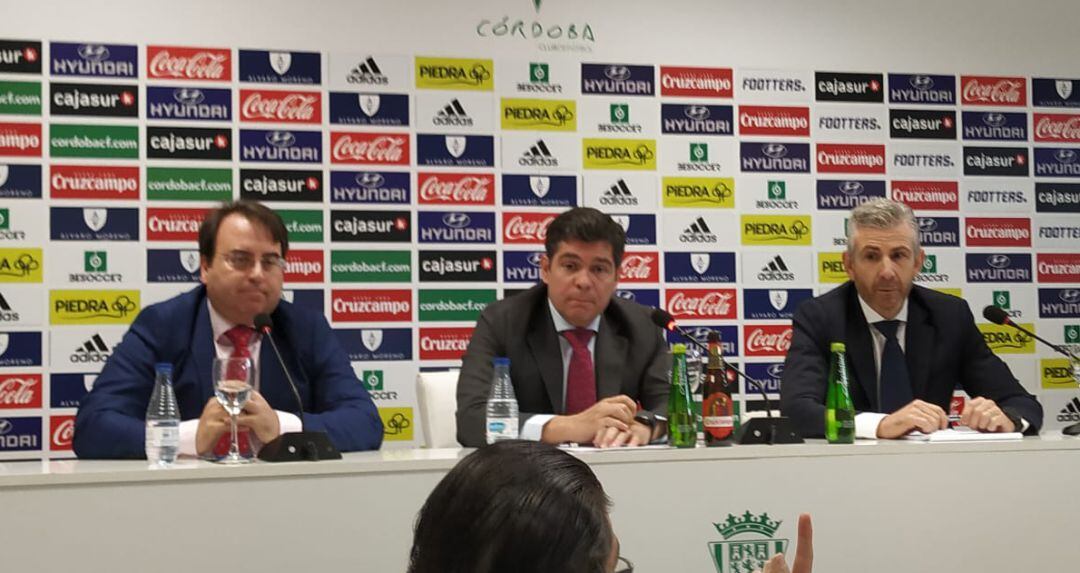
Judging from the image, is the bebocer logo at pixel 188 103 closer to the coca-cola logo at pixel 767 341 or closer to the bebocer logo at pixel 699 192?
the bebocer logo at pixel 699 192

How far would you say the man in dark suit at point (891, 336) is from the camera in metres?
3.54

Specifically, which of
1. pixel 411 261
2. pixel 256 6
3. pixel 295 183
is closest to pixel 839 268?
pixel 411 261

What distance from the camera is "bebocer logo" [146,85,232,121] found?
17.0 feet

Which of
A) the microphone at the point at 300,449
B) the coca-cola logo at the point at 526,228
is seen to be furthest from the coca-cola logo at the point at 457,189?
the microphone at the point at 300,449

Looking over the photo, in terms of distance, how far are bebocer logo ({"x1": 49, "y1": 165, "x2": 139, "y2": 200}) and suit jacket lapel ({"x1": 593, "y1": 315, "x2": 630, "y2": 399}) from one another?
8.73 ft

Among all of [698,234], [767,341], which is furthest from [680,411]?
[767,341]

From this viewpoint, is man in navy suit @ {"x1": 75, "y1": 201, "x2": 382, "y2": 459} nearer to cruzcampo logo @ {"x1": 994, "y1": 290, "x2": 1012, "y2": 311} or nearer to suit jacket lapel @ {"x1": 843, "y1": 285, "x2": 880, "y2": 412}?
suit jacket lapel @ {"x1": 843, "y1": 285, "x2": 880, "y2": 412}

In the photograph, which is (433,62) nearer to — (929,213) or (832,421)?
(929,213)

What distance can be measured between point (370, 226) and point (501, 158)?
0.72 metres

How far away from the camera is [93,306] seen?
5.08 meters

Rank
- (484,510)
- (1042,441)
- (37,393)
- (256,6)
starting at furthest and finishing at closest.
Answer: (256,6) < (37,393) < (1042,441) < (484,510)

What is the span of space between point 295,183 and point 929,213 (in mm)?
3264

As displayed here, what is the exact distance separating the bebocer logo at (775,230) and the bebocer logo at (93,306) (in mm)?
2987

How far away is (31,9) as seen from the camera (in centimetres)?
509
